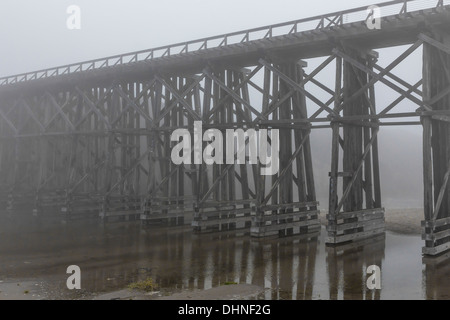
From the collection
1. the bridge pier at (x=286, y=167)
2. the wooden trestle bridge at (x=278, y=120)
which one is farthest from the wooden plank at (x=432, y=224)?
the bridge pier at (x=286, y=167)

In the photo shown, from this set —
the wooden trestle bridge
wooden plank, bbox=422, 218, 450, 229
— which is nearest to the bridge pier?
the wooden trestle bridge

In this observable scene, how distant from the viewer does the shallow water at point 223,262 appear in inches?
328

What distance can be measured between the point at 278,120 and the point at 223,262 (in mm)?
5479

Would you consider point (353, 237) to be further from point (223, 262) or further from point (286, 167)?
point (223, 262)

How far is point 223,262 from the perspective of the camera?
35.2 feet

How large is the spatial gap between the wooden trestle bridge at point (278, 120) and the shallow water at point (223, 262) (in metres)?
1.03

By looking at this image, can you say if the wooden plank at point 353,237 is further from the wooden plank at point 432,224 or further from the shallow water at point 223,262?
the wooden plank at point 432,224

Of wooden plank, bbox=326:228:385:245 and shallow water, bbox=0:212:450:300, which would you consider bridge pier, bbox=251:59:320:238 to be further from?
wooden plank, bbox=326:228:385:245

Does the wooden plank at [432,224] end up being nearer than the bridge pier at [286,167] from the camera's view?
Yes

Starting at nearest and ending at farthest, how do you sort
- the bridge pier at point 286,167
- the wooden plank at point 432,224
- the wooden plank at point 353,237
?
the wooden plank at point 432,224 → the wooden plank at point 353,237 → the bridge pier at point 286,167
